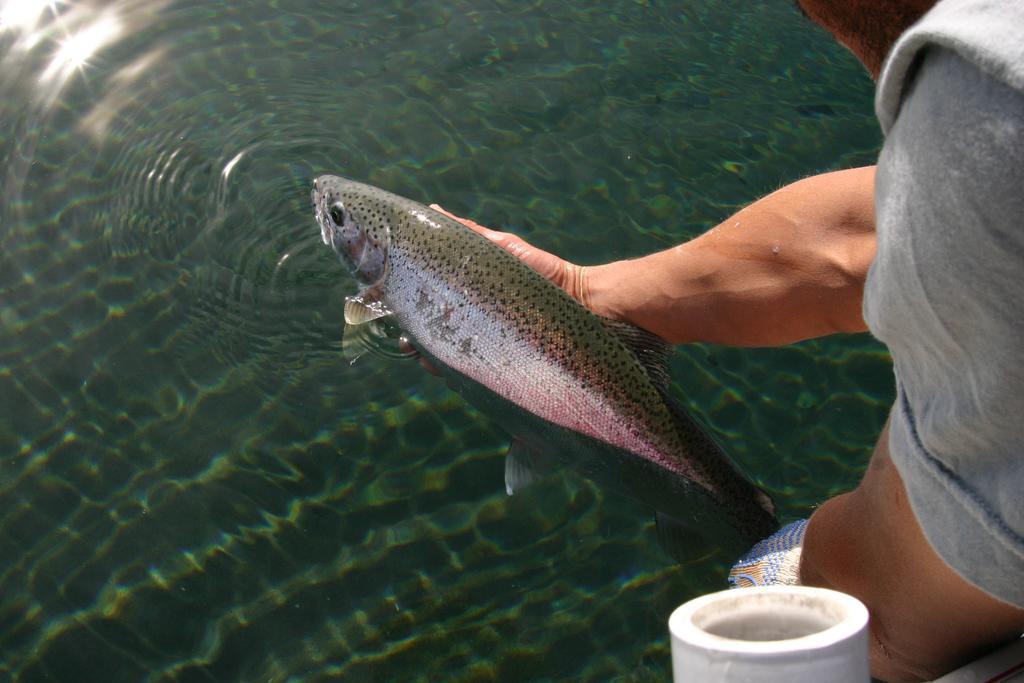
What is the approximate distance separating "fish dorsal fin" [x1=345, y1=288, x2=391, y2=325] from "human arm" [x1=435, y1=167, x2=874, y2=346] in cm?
61

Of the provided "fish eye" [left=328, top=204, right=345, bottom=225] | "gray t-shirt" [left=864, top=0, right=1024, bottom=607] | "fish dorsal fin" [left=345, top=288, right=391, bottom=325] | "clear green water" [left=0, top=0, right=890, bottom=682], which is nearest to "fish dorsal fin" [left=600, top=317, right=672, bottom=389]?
"clear green water" [left=0, top=0, right=890, bottom=682]

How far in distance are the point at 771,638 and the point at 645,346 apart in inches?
64.6

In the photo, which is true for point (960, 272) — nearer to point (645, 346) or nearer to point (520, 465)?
point (645, 346)

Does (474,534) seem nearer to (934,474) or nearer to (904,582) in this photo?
(904,582)

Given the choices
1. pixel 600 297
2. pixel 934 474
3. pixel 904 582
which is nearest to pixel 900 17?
pixel 934 474

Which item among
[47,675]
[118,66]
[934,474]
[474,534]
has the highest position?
[118,66]

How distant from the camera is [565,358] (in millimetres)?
3000

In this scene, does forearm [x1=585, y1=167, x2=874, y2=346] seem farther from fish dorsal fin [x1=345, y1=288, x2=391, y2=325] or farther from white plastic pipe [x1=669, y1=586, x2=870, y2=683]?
white plastic pipe [x1=669, y1=586, x2=870, y2=683]

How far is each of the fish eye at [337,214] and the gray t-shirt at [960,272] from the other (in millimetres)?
2234

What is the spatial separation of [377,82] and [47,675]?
9.01 feet

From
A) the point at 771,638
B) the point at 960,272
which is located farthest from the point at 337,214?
the point at 960,272

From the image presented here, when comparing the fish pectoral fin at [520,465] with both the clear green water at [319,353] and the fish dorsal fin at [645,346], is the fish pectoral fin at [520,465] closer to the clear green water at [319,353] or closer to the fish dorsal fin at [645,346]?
the clear green water at [319,353]

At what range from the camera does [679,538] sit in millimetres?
2941

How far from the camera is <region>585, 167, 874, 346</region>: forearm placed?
2.68 m
